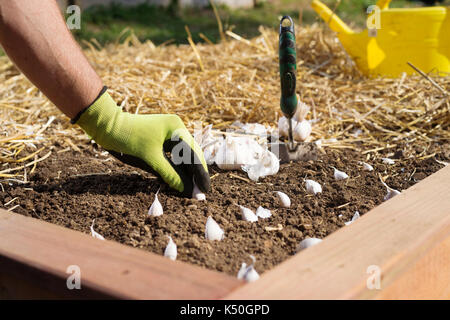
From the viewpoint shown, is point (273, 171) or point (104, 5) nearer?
point (273, 171)

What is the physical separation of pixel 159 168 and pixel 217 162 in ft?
0.81

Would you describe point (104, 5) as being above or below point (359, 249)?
below

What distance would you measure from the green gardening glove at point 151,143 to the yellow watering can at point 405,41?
1.40 m

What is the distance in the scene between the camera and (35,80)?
3.97 feet

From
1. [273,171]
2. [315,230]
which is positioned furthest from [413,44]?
[315,230]

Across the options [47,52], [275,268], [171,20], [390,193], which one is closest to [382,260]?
[275,268]

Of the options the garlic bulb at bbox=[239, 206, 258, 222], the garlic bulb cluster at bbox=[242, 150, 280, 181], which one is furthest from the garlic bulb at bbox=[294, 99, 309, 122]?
the garlic bulb at bbox=[239, 206, 258, 222]

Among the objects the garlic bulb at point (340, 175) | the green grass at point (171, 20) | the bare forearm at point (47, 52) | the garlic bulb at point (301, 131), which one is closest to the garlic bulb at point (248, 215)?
the garlic bulb at point (340, 175)

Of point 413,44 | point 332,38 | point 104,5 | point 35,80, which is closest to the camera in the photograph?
point 35,80

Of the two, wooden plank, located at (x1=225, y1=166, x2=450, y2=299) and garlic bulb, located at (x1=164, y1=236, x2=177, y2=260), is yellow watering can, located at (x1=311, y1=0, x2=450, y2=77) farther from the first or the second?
garlic bulb, located at (x1=164, y1=236, x2=177, y2=260)

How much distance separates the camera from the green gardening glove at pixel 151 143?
134 cm

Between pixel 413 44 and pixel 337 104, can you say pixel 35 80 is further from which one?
pixel 413 44

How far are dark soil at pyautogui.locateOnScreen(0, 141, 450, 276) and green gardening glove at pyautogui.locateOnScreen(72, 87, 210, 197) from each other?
65 millimetres

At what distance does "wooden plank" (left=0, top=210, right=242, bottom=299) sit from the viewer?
2.57 feet
